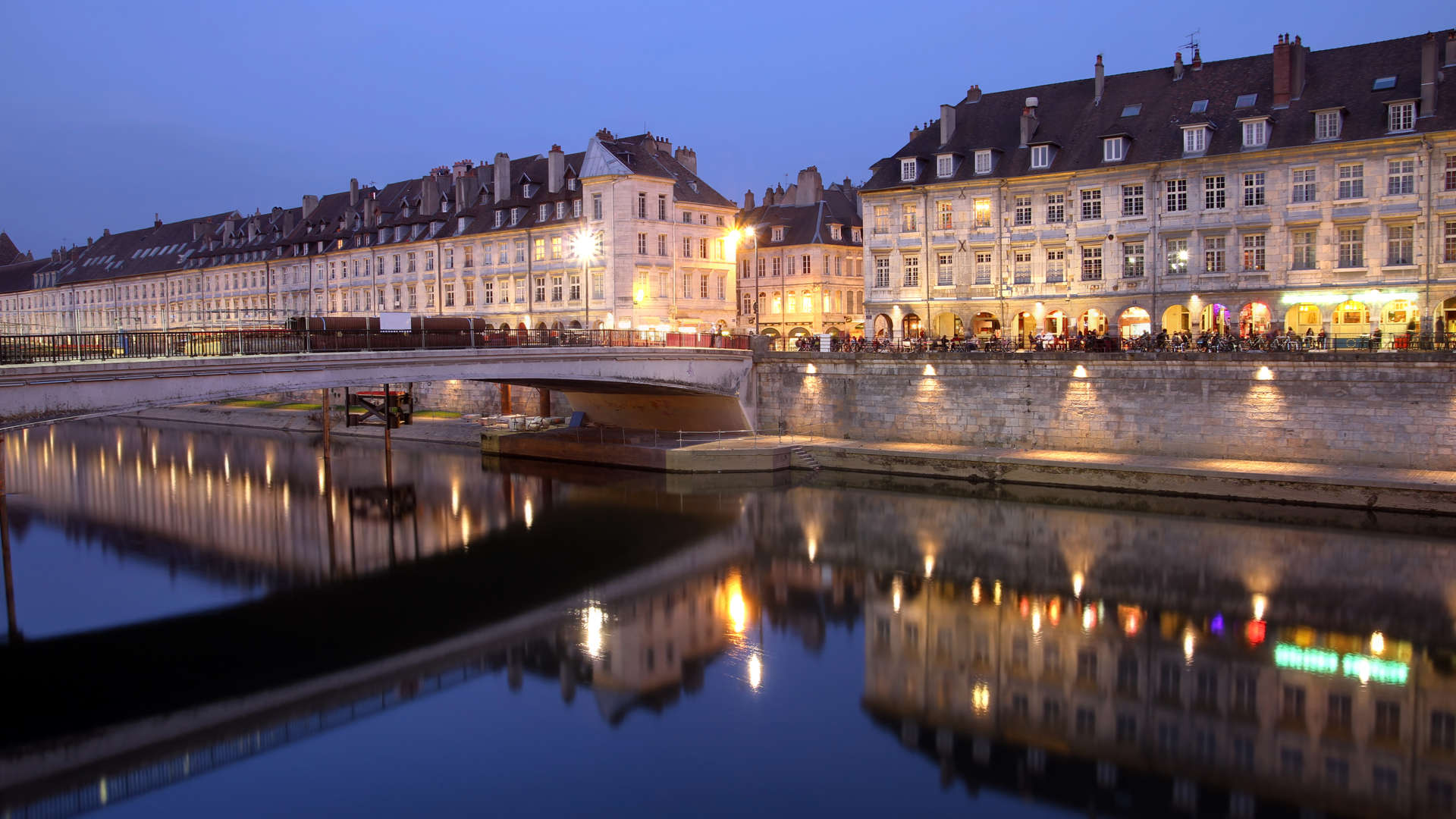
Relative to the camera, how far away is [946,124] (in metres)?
54.6

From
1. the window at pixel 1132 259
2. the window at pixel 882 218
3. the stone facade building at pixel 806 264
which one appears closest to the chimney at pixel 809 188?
the stone facade building at pixel 806 264

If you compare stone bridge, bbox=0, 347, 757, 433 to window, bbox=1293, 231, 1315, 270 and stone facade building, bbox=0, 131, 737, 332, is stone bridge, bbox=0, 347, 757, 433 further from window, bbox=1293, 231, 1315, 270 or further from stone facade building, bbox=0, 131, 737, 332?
window, bbox=1293, 231, 1315, 270

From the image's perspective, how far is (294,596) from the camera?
27.5 metres

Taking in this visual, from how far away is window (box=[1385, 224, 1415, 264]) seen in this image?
4153 centimetres

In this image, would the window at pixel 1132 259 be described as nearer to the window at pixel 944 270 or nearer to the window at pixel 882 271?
the window at pixel 944 270

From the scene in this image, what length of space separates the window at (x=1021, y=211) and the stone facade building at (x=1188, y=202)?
60 millimetres

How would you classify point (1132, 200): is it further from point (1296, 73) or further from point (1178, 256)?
point (1296, 73)

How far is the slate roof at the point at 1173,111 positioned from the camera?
43.2 m

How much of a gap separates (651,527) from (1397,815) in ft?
76.0

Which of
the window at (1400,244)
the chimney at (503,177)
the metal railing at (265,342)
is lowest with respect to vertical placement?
the metal railing at (265,342)

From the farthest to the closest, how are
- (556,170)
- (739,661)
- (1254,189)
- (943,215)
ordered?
1. (556,170)
2. (943,215)
3. (1254,189)
4. (739,661)

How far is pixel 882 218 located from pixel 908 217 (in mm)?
1622

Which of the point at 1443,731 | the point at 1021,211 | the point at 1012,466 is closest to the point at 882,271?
the point at 1021,211

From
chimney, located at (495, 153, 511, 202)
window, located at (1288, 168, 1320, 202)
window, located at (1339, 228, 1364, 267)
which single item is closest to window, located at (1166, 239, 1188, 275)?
window, located at (1288, 168, 1320, 202)
